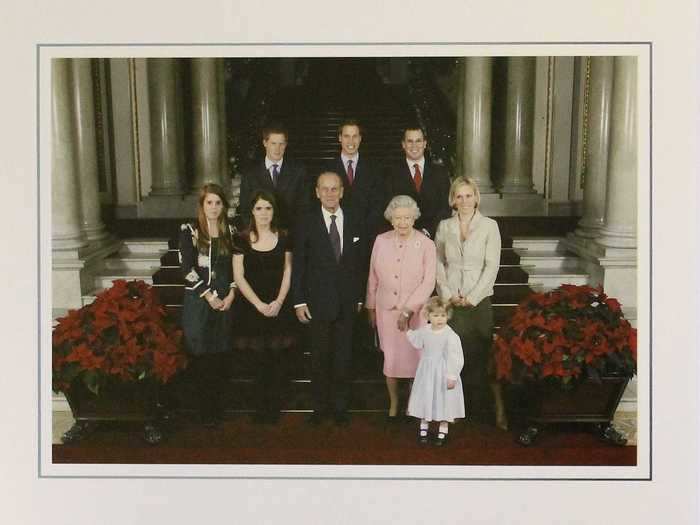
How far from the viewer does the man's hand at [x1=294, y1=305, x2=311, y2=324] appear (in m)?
3.54

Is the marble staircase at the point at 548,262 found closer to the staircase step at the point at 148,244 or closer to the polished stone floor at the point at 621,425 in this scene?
the polished stone floor at the point at 621,425

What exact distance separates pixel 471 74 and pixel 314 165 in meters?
0.79

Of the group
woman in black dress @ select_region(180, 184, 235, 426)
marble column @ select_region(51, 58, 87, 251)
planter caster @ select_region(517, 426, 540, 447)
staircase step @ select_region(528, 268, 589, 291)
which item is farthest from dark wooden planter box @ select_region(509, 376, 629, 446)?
marble column @ select_region(51, 58, 87, 251)

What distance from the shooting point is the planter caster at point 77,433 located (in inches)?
140

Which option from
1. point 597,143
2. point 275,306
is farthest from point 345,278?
point 597,143

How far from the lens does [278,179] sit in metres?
3.48

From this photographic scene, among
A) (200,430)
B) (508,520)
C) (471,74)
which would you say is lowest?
(508,520)

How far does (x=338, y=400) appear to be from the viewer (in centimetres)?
354

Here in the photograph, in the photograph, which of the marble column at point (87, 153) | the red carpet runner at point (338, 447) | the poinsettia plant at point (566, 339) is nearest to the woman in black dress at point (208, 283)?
the red carpet runner at point (338, 447)

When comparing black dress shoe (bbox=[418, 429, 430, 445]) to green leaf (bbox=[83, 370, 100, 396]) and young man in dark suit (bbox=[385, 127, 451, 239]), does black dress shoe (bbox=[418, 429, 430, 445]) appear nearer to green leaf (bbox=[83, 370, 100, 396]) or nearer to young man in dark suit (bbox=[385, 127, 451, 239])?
young man in dark suit (bbox=[385, 127, 451, 239])

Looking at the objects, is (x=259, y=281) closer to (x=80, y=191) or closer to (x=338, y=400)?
(x=338, y=400)

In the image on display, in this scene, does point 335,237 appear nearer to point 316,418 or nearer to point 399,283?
point 399,283

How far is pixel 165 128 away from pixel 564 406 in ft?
7.12
